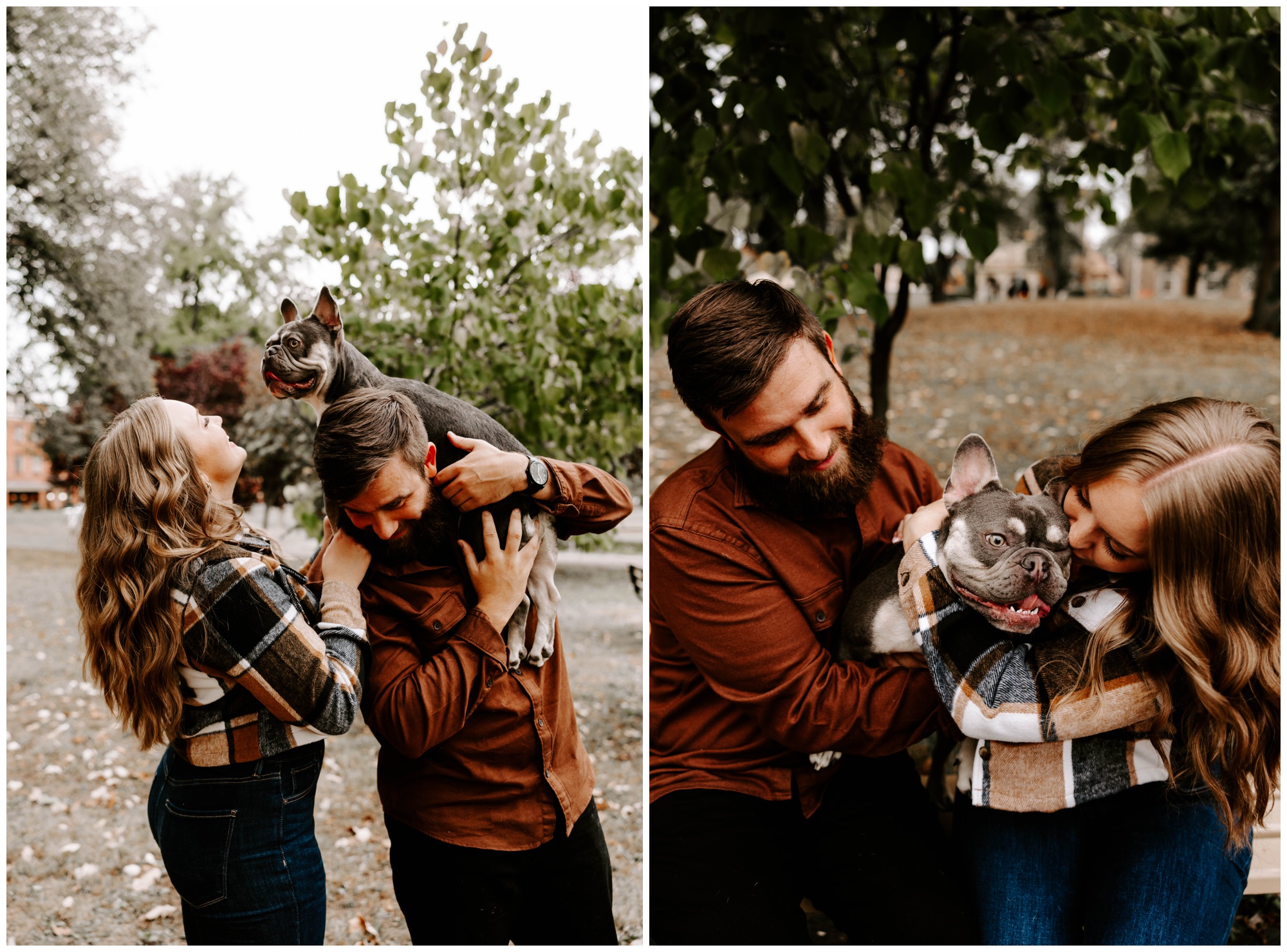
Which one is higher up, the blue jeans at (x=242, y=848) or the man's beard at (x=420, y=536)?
the man's beard at (x=420, y=536)

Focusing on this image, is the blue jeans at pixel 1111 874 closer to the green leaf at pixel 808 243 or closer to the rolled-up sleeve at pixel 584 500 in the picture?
the rolled-up sleeve at pixel 584 500

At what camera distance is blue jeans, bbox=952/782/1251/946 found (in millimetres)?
2055

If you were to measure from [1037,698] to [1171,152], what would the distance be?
2052 mm

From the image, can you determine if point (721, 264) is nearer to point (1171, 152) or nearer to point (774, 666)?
point (774, 666)

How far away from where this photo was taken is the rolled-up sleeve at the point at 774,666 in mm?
2180

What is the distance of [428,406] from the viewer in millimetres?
2166

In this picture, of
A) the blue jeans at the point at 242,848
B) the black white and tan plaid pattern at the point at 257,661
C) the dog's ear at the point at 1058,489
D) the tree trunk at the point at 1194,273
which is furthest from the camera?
the tree trunk at the point at 1194,273

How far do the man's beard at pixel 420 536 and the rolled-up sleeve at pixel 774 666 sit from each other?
0.55 m

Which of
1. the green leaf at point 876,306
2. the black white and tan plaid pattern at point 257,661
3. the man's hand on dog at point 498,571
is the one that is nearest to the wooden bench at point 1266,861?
the green leaf at point 876,306

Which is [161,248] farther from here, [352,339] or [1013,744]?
[1013,744]

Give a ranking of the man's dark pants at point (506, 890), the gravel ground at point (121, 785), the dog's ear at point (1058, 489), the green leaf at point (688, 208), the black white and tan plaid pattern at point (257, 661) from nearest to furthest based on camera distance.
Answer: the black white and tan plaid pattern at point (257, 661)
the dog's ear at point (1058, 489)
the man's dark pants at point (506, 890)
the green leaf at point (688, 208)
the gravel ground at point (121, 785)

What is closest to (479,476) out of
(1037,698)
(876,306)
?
(1037,698)

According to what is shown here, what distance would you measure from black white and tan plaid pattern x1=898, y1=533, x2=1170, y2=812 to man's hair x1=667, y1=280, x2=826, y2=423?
22.6 inches

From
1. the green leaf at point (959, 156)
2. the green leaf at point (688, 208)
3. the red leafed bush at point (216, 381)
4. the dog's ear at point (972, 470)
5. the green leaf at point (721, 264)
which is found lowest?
the dog's ear at point (972, 470)
